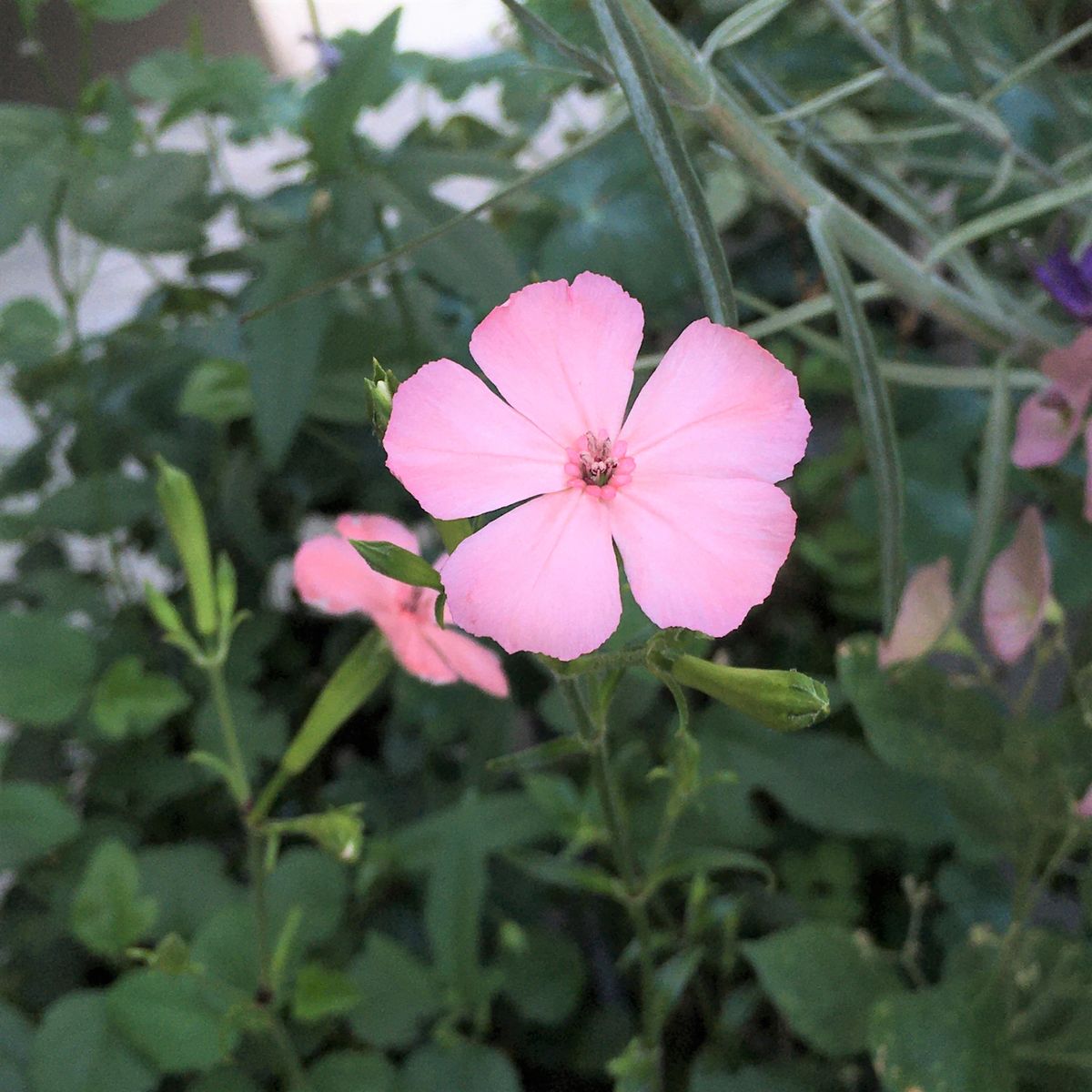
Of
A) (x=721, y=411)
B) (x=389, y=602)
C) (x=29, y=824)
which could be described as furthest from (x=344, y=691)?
(x=29, y=824)

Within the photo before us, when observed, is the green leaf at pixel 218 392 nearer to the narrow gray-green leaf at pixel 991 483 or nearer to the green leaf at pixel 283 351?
the green leaf at pixel 283 351

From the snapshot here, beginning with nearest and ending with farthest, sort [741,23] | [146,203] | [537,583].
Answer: [537,583] → [741,23] → [146,203]

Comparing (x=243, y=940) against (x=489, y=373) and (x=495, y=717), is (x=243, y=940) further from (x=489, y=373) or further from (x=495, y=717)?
(x=489, y=373)

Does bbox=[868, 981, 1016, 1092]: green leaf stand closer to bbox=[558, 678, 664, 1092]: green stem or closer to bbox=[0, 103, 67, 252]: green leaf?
bbox=[558, 678, 664, 1092]: green stem

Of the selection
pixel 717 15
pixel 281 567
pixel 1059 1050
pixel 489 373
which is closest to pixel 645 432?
pixel 489 373

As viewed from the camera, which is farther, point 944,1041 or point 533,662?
point 533,662

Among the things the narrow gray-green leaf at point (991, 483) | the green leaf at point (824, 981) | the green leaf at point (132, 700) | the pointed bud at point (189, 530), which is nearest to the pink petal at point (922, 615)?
the narrow gray-green leaf at point (991, 483)

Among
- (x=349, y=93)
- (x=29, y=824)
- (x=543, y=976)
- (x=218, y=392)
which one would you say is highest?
(x=349, y=93)

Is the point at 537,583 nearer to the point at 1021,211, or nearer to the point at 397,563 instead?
the point at 397,563
